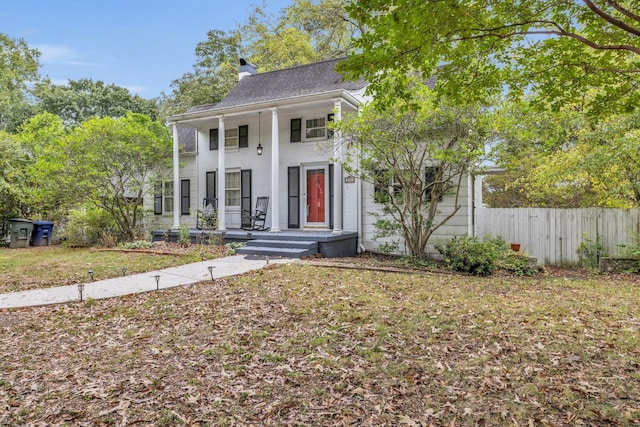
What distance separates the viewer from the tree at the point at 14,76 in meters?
20.7

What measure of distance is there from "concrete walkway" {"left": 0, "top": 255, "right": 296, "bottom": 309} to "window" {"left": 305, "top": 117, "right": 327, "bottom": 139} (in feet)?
15.1

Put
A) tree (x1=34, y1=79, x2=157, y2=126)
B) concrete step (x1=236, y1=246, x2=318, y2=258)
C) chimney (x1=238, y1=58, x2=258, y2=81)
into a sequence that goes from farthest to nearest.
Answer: tree (x1=34, y1=79, x2=157, y2=126)
chimney (x1=238, y1=58, x2=258, y2=81)
concrete step (x1=236, y1=246, x2=318, y2=258)

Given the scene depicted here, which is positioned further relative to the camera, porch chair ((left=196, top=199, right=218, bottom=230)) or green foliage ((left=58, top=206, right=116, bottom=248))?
green foliage ((left=58, top=206, right=116, bottom=248))

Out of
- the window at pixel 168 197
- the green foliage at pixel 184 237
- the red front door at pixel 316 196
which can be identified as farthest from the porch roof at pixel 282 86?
the green foliage at pixel 184 237

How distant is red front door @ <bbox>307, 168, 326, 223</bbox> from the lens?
1112 centimetres

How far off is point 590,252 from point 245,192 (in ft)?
32.0

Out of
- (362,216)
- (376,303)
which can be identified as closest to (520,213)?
(362,216)

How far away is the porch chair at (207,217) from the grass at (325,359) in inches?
236

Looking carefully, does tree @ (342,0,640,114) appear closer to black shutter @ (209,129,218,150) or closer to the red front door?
the red front door

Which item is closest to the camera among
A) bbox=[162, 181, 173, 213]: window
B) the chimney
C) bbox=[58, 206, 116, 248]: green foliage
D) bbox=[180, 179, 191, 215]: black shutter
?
bbox=[58, 206, 116, 248]: green foliage

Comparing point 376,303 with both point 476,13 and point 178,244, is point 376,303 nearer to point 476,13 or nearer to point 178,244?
point 476,13

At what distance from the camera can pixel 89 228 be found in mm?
12094

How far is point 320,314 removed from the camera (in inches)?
171

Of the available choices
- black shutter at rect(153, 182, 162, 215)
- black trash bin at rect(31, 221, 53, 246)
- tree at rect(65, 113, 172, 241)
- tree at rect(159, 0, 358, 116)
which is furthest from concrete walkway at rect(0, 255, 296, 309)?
tree at rect(159, 0, 358, 116)
